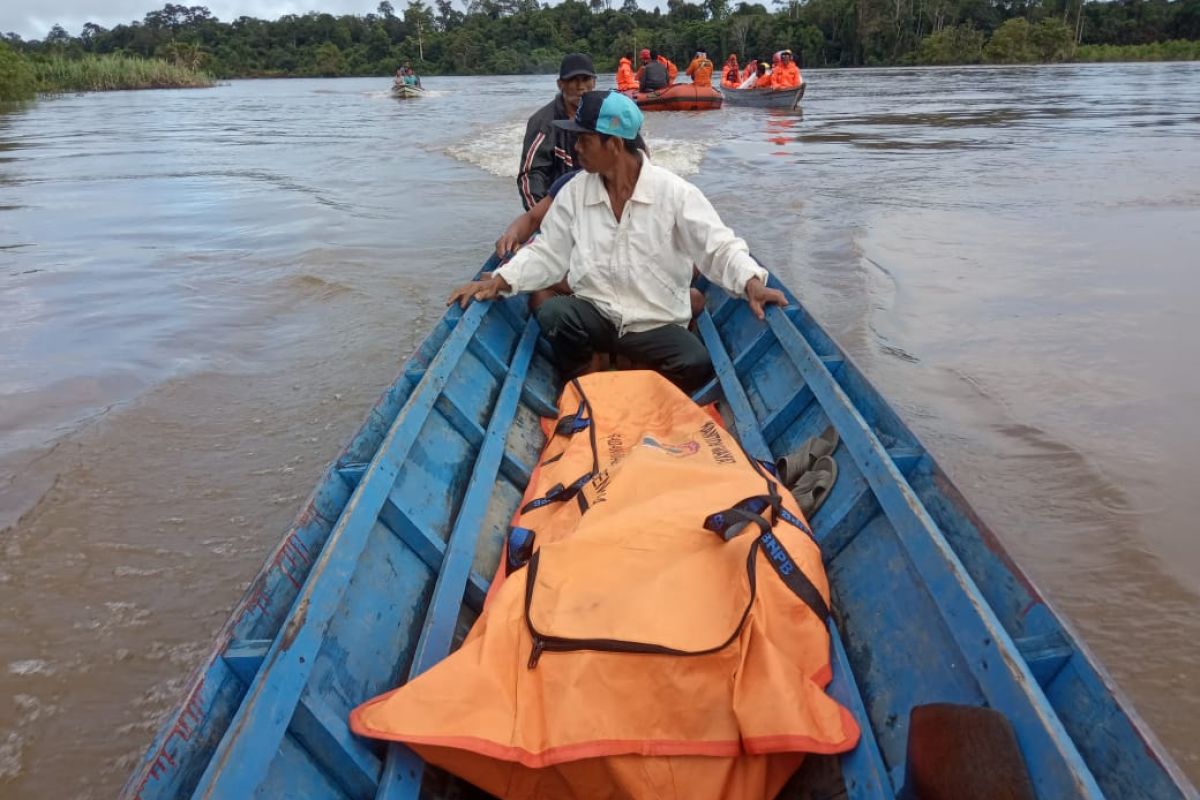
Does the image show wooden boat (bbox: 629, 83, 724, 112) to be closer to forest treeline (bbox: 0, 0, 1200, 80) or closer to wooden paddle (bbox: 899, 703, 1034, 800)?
wooden paddle (bbox: 899, 703, 1034, 800)

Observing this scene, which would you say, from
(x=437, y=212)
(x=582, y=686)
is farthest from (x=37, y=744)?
(x=437, y=212)

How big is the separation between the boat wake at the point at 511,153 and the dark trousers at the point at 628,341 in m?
9.02

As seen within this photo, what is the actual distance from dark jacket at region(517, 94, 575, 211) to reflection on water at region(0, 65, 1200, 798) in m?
1.57

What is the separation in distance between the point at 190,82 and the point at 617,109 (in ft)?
177

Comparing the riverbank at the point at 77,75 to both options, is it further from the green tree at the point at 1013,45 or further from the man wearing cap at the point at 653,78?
the green tree at the point at 1013,45

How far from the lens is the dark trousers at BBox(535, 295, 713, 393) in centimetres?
353

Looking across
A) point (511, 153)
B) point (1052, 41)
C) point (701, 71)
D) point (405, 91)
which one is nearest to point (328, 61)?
point (405, 91)

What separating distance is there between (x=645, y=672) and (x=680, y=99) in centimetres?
2274

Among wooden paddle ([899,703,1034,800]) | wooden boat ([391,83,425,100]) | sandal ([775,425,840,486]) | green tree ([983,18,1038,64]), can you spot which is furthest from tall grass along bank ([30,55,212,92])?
green tree ([983,18,1038,64])

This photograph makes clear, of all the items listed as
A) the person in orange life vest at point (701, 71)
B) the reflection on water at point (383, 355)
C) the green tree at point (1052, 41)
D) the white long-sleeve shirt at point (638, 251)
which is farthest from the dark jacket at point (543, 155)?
the green tree at point (1052, 41)

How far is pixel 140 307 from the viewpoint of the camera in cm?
656

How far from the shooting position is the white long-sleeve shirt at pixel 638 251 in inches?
131

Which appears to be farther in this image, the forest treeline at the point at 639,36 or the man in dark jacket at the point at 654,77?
the forest treeline at the point at 639,36

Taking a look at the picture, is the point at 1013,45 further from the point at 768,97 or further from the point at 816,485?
the point at 816,485
